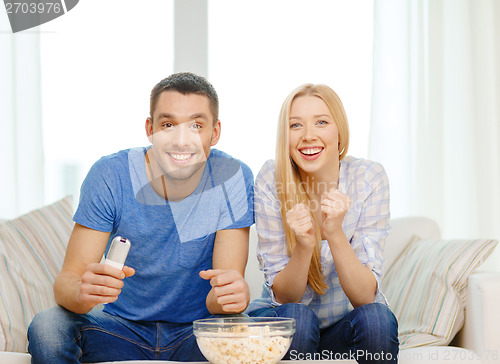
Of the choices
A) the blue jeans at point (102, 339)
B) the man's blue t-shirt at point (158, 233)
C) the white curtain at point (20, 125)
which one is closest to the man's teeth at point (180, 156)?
the man's blue t-shirt at point (158, 233)

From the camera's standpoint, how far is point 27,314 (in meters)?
1.63

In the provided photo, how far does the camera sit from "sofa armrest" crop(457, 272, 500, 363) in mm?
1561

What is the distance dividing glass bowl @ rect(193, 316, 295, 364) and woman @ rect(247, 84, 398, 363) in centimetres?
36

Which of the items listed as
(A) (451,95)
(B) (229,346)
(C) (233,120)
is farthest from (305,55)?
(B) (229,346)

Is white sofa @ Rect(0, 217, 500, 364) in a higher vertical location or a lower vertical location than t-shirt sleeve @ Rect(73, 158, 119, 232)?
lower

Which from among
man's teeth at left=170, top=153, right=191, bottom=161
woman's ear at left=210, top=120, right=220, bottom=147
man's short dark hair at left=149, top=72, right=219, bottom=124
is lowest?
man's teeth at left=170, top=153, right=191, bottom=161

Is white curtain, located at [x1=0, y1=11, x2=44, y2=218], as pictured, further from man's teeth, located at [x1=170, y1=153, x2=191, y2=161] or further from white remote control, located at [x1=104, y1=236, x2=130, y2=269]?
white remote control, located at [x1=104, y1=236, x2=130, y2=269]

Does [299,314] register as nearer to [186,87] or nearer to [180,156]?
[180,156]

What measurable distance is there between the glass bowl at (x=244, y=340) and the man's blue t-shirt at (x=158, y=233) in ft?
1.48

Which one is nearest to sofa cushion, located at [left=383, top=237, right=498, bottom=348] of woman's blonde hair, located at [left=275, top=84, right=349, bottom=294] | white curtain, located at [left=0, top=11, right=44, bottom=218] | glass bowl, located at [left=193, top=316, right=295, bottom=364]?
woman's blonde hair, located at [left=275, top=84, right=349, bottom=294]

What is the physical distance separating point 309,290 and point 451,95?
1.56 meters

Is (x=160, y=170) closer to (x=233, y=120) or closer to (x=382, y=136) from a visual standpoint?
(x=233, y=120)

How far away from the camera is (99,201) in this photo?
149 cm

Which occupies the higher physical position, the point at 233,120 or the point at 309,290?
the point at 233,120
